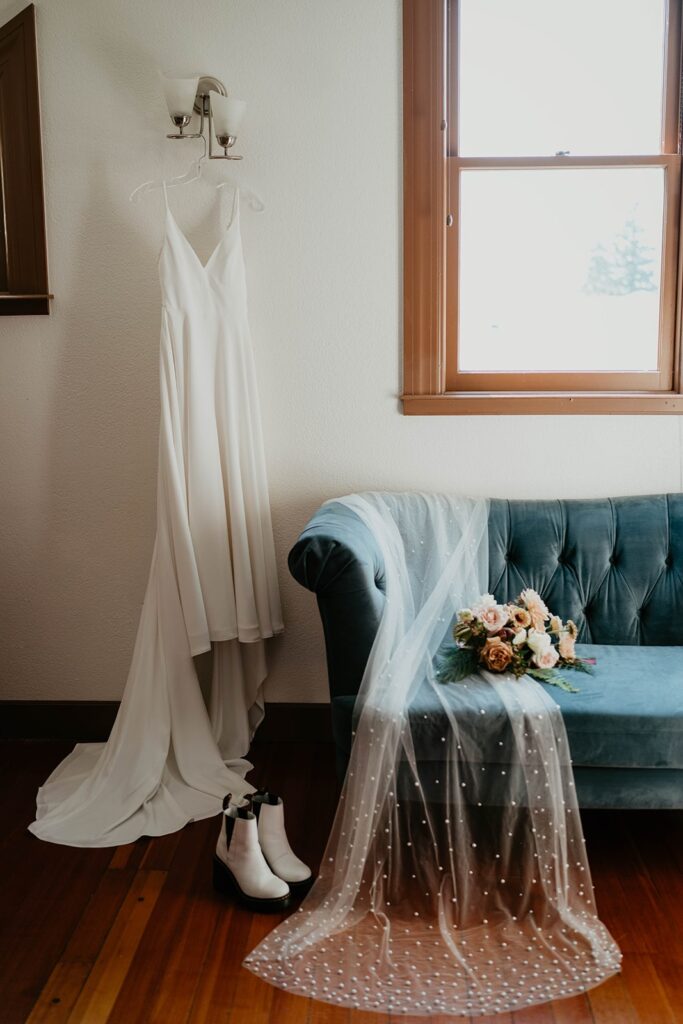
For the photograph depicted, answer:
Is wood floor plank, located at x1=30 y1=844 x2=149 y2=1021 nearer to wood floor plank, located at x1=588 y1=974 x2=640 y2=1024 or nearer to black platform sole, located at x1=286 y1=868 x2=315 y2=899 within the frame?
black platform sole, located at x1=286 y1=868 x2=315 y2=899

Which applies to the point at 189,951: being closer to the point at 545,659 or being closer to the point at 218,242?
the point at 545,659

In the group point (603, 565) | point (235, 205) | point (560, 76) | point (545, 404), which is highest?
point (560, 76)

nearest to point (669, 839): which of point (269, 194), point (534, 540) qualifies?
point (534, 540)

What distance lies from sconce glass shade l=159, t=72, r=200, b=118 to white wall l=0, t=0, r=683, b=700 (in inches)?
7.9

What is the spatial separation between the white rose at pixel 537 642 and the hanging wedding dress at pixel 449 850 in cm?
9

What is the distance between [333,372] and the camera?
3047 millimetres

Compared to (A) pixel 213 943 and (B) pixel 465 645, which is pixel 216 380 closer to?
(B) pixel 465 645

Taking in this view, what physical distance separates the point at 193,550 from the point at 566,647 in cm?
108

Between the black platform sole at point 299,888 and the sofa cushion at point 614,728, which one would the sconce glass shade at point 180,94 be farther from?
the black platform sole at point 299,888

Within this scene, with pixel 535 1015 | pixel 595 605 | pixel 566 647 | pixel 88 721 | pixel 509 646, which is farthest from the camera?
pixel 88 721

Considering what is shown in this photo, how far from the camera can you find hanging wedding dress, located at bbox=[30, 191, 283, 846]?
279 cm

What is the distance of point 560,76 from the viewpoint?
296 centimetres

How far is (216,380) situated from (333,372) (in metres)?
0.38

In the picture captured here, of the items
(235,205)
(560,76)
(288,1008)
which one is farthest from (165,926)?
(560,76)
